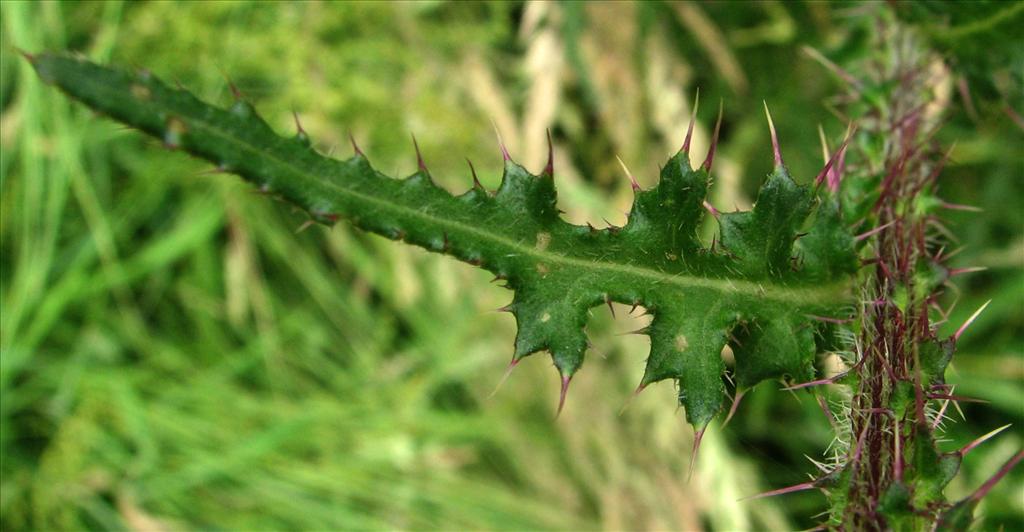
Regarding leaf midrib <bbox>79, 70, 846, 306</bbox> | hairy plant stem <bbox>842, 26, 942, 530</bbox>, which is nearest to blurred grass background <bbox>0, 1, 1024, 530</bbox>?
hairy plant stem <bbox>842, 26, 942, 530</bbox>

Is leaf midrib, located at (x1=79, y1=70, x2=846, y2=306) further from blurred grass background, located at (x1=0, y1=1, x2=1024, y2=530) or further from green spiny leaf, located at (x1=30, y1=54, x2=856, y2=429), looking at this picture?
blurred grass background, located at (x1=0, y1=1, x2=1024, y2=530)

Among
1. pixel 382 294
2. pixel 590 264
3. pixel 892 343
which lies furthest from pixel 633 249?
pixel 382 294

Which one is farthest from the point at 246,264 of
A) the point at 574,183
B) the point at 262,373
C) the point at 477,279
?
the point at 574,183

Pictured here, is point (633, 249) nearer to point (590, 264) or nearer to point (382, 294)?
point (590, 264)

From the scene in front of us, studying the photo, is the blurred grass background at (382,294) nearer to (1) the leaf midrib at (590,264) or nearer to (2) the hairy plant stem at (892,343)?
(2) the hairy plant stem at (892,343)

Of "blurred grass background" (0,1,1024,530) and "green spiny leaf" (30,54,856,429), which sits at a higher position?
"blurred grass background" (0,1,1024,530)

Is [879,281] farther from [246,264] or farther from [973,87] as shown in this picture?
[246,264]
